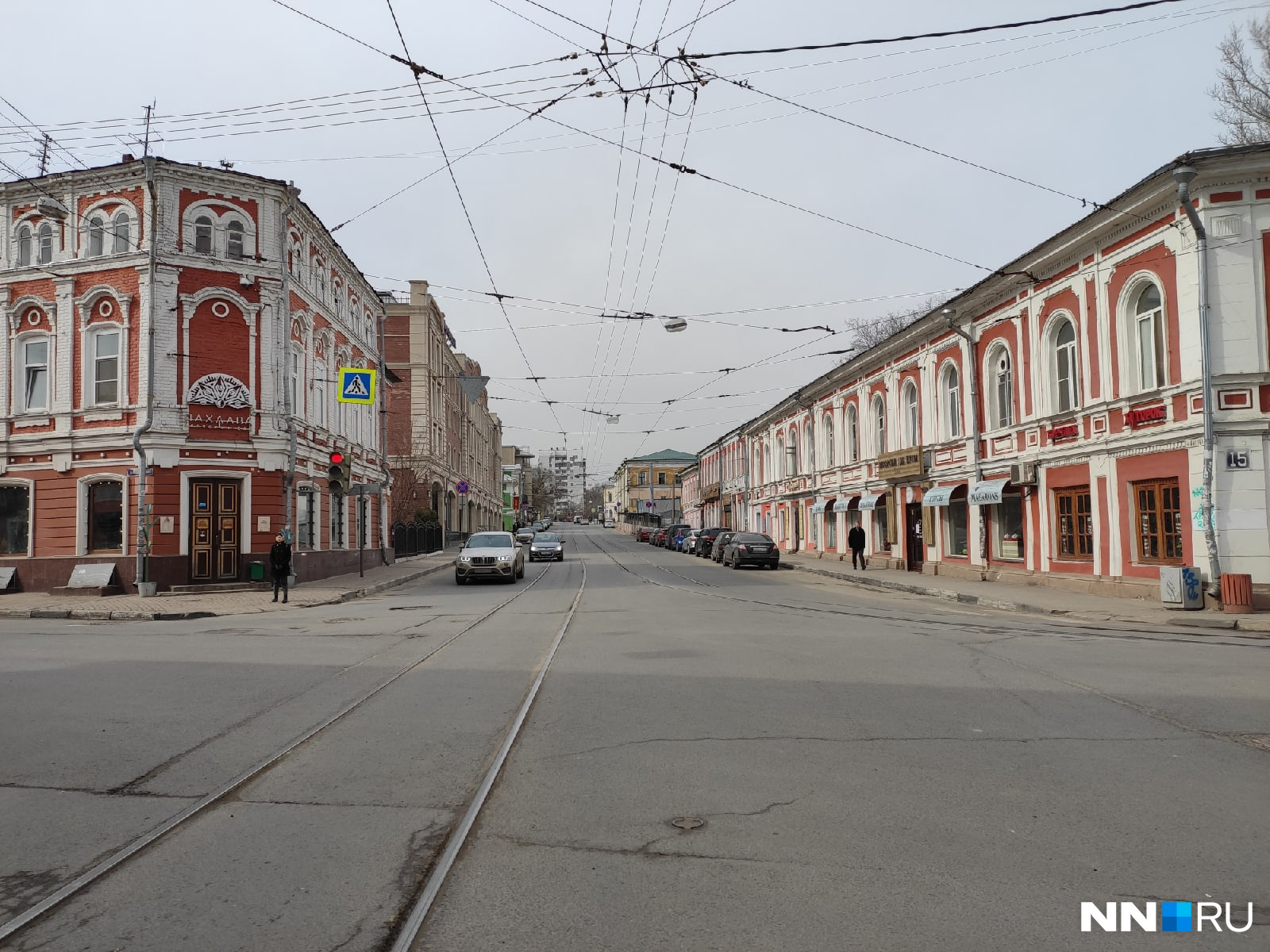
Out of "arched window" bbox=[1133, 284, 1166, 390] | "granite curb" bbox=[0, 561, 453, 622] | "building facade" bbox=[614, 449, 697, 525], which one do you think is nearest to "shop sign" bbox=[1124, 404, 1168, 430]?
"arched window" bbox=[1133, 284, 1166, 390]

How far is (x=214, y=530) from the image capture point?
2431cm

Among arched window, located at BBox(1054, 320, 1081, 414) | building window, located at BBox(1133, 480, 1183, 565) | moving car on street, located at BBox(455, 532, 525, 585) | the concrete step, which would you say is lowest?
the concrete step

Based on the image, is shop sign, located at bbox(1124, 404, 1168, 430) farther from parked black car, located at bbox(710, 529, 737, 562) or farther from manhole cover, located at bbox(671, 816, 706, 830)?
parked black car, located at bbox(710, 529, 737, 562)

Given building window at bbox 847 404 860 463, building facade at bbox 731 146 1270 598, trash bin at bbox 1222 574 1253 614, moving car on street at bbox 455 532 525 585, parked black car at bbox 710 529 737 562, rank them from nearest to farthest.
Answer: trash bin at bbox 1222 574 1253 614 → building facade at bbox 731 146 1270 598 → moving car on street at bbox 455 532 525 585 → building window at bbox 847 404 860 463 → parked black car at bbox 710 529 737 562

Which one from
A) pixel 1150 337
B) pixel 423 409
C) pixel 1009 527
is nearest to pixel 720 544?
pixel 1009 527

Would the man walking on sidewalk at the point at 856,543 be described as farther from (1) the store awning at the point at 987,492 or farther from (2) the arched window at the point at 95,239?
(2) the arched window at the point at 95,239

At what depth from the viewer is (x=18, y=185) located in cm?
2464

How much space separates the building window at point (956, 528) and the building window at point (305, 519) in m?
20.0

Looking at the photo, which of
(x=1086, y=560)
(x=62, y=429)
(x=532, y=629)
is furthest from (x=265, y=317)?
(x=1086, y=560)

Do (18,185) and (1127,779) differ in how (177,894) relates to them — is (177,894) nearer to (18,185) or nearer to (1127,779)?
(1127,779)

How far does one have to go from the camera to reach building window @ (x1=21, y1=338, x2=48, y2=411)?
24969 millimetres

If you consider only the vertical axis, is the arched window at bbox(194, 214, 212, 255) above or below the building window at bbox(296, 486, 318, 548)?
above

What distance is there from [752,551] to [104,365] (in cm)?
2332

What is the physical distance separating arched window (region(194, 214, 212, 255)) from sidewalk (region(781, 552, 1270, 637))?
69.3 feet
